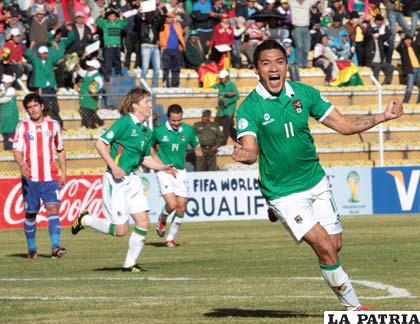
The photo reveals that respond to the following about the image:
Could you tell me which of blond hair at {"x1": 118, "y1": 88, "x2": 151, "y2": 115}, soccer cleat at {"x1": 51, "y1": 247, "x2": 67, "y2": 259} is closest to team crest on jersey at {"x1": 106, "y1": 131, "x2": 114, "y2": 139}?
blond hair at {"x1": 118, "y1": 88, "x2": 151, "y2": 115}

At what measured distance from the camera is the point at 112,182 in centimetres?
1717

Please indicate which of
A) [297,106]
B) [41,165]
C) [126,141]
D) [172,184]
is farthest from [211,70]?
[297,106]

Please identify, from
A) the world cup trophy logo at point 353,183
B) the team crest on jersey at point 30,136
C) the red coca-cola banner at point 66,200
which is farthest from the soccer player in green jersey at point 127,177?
the world cup trophy logo at point 353,183

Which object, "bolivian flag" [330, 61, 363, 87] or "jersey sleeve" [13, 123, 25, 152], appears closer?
"jersey sleeve" [13, 123, 25, 152]

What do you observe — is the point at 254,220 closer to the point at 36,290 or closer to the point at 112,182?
the point at 112,182

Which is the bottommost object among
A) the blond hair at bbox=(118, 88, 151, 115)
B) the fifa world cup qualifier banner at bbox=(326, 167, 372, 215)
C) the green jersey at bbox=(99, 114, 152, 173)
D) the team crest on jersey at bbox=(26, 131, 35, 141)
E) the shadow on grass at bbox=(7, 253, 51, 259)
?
the fifa world cup qualifier banner at bbox=(326, 167, 372, 215)

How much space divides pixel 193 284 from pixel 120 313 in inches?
129

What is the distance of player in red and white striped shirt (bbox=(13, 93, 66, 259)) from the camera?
20.3m

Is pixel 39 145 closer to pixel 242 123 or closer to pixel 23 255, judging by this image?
pixel 23 255

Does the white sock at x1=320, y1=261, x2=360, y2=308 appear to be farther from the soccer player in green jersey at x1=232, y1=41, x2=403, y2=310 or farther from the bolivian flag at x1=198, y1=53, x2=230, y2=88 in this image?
the bolivian flag at x1=198, y1=53, x2=230, y2=88

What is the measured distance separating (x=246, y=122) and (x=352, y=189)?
22.0 m

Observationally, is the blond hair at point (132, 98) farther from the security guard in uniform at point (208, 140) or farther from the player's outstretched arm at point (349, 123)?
the security guard in uniform at point (208, 140)

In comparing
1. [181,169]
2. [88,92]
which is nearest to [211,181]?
[88,92]

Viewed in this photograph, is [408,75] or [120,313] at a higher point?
[120,313]
